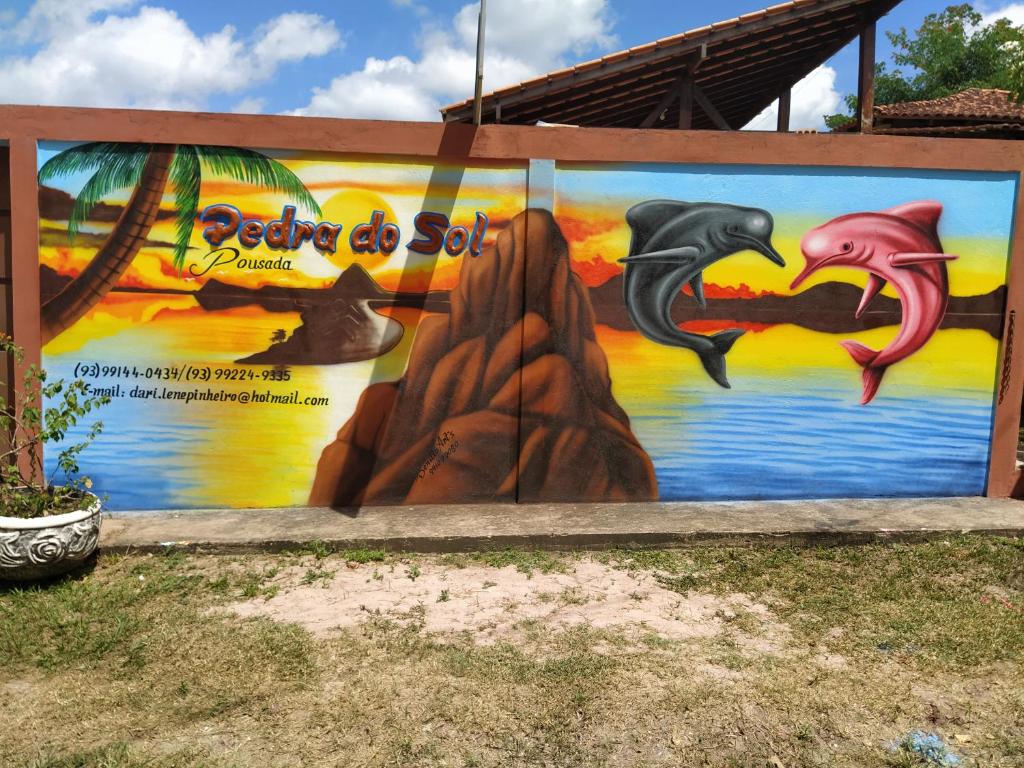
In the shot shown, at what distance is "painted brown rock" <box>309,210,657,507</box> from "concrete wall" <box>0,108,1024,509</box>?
0.06ft

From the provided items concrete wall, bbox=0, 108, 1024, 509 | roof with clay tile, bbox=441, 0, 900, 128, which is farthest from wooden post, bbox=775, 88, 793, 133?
concrete wall, bbox=0, 108, 1024, 509

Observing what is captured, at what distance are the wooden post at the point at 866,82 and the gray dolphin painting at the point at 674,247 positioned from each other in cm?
202

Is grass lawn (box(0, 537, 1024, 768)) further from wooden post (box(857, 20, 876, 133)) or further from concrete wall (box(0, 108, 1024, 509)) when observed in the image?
wooden post (box(857, 20, 876, 133))

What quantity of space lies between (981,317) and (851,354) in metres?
1.09

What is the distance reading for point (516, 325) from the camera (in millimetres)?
5594

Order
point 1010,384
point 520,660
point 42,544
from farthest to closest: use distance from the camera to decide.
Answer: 1. point 1010,384
2. point 42,544
3. point 520,660

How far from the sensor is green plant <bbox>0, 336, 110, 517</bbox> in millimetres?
4410

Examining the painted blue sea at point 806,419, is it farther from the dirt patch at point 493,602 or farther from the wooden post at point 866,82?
the wooden post at point 866,82

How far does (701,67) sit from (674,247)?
11.3 feet

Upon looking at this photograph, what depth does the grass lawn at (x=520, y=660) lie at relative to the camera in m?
2.96

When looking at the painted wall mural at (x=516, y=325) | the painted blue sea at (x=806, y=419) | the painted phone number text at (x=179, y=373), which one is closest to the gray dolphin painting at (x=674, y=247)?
the painted wall mural at (x=516, y=325)

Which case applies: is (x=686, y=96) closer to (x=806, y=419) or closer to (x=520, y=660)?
(x=806, y=419)

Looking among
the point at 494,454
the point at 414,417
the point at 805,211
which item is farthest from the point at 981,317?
the point at 414,417
